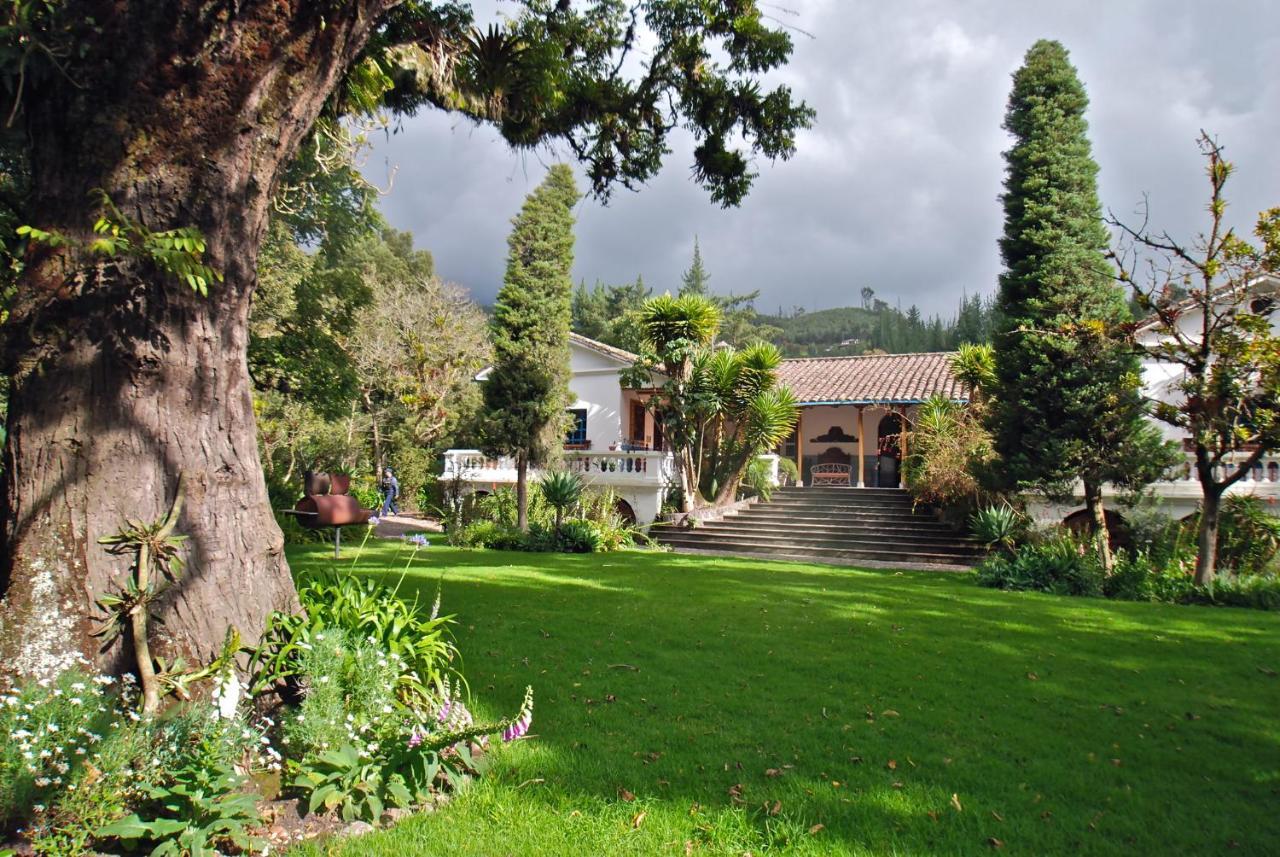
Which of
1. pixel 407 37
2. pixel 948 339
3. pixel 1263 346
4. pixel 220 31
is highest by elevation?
pixel 948 339

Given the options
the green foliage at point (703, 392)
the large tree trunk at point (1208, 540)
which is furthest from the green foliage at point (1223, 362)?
the green foliage at point (703, 392)

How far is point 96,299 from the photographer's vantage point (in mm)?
3244

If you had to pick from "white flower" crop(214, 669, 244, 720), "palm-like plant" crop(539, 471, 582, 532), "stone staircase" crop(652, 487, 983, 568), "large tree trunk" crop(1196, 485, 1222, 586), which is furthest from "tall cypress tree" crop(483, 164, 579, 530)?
"white flower" crop(214, 669, 244, 720)

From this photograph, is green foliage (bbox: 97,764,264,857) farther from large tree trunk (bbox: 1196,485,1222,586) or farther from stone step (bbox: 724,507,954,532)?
stone step (bbox: 724,507,954,532)

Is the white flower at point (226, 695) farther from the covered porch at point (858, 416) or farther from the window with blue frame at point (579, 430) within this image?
the window with blue frame at point (579, 430)

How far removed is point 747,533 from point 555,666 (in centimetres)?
1199

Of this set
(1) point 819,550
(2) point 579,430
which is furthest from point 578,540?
(2) point 579,430

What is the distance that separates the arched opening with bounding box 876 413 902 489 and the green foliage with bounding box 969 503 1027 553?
33.6 feet

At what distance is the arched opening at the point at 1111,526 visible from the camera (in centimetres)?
1272

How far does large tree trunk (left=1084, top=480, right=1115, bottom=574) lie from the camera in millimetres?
10648

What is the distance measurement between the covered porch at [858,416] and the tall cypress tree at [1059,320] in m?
9.10

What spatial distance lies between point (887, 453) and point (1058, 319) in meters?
12.4

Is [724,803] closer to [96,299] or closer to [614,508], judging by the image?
[96,299]

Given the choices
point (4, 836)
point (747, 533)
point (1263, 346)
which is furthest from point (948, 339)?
point (4, 836)
